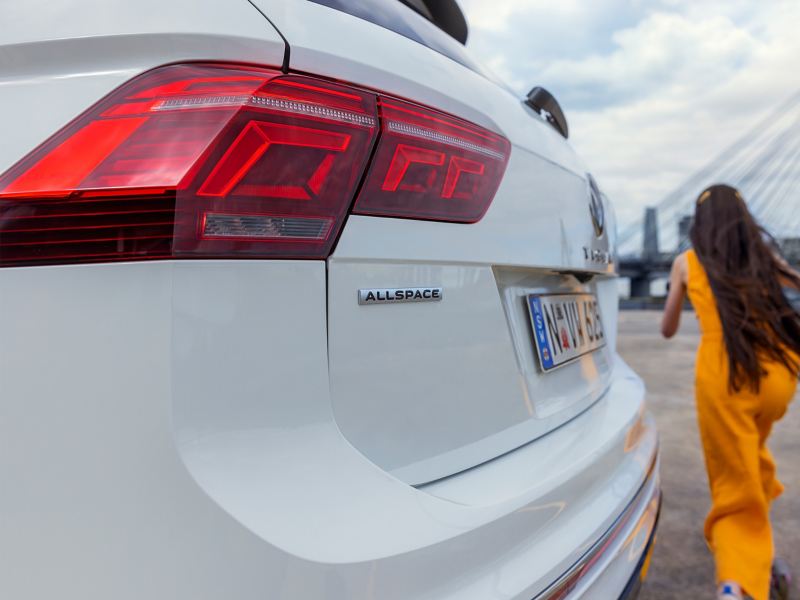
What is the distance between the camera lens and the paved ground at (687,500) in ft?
7.16

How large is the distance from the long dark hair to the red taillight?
5.96 ft

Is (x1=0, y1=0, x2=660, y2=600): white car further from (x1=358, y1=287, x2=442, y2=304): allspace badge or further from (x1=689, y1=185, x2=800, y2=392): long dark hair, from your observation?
(x1=689, y1=185, x2=800, y2=392): long dark hair

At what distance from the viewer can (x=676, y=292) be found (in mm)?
2414

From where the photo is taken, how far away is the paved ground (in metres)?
2.18

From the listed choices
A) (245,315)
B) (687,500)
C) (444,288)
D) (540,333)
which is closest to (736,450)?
(687,500)

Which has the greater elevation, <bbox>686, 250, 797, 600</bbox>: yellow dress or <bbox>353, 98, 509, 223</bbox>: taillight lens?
<bbox>353, 98, 509, 223</bbox>: taillight lens

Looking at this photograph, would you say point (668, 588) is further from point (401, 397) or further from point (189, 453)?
point (189, 453)

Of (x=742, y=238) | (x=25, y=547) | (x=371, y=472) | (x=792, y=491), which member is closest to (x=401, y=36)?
(x=371, y=472)

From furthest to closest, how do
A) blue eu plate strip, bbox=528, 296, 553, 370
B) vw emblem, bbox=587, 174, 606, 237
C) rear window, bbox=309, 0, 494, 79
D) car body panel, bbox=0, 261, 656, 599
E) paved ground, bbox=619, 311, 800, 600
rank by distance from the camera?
paved ground, bbox=619, 311, 800, 600 → vw emblem, bbox=587, 174, 606, 237 → blue eu plate strip, bbox=528, 296, 553, 370 → rear window, bbox=309, 0, 494, 79 → car body panel, bbox=0, 261, 656, 599

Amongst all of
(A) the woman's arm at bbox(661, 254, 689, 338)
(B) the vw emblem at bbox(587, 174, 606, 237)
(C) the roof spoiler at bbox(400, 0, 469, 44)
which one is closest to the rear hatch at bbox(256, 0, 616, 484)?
(B) the vw emblem at bbox(587, 174, 606, 237)

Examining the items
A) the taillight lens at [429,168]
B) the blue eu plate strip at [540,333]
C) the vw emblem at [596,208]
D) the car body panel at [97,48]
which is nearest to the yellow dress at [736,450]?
the vw emblem at [596,208]

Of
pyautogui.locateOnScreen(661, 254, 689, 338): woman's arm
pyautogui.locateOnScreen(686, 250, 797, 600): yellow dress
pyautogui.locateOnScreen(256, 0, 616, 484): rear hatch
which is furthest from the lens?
pyautogui.locateOnScreen(661, 254, 689, 338): woman's arm

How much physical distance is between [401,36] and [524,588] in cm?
86

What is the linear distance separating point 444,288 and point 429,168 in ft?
0.58
